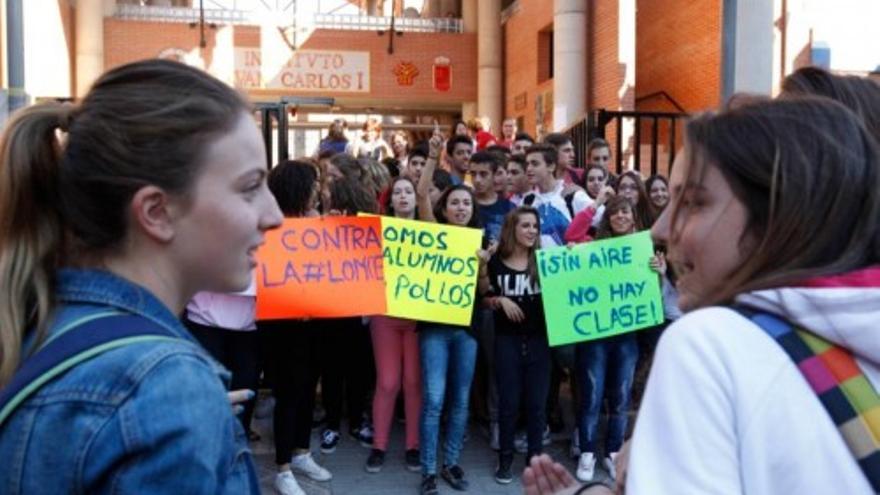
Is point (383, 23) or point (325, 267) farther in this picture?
Result: point (383, 23)

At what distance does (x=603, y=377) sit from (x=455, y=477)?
48.8 inches

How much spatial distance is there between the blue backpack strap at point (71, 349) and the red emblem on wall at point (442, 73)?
1897 centimetres

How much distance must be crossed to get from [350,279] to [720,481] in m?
4.53

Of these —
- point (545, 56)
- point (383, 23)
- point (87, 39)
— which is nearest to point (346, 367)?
point (545, 56)

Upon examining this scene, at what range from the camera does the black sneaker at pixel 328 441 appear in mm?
6070

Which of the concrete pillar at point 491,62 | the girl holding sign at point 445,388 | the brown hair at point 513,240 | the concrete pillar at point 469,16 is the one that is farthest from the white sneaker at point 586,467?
the concrete pillar at point 469,16

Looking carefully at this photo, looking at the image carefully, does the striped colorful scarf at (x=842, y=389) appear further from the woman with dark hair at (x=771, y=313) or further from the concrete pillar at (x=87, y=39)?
the concrete pillar at (x=87, y=39)

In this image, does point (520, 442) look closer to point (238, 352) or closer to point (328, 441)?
point (328, 441)

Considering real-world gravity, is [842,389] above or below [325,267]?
above

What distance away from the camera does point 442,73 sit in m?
19.8

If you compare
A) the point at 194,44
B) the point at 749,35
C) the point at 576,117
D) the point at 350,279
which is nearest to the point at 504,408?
the point at 350,279

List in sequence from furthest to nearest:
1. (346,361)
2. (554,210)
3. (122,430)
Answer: (554,210) < (346,361) < (122,430)

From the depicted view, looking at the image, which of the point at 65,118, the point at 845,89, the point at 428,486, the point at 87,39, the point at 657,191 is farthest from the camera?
the point at 87,39

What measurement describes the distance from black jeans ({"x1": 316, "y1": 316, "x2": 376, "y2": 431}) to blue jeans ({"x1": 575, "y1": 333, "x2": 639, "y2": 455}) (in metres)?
1.56
